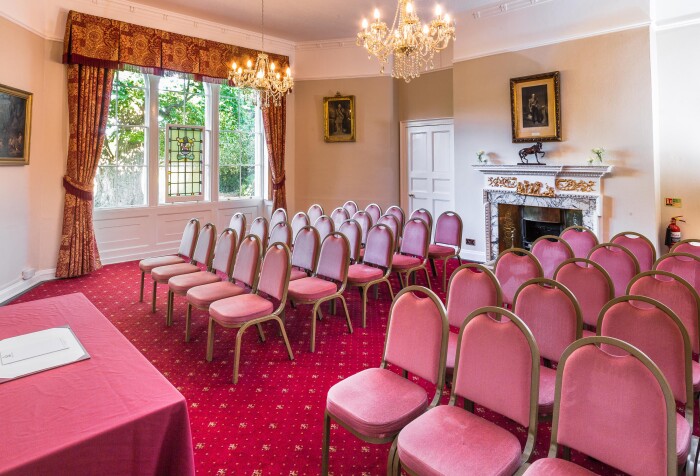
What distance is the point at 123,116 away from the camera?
261 inches

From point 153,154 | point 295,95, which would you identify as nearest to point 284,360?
point 153,154

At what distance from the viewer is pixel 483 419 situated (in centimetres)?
174

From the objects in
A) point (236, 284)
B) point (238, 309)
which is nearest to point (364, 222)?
point (236, 284)

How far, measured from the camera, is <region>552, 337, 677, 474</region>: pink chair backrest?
4.38 feet

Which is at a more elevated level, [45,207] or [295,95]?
[295,95]

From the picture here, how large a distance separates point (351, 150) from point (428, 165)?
1548 mm

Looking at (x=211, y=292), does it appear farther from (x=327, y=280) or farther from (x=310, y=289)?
(x=327, y=280)

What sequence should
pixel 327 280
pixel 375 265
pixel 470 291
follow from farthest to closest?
pixel 375 265 → pixel 327 280 → pixel 470 291

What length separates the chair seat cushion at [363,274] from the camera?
4.13m

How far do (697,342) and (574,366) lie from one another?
1.26 metres

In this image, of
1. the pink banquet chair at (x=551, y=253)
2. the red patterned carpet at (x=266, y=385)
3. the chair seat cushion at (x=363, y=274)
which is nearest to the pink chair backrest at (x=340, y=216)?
the red patterned carpet at (x=266, y=385)

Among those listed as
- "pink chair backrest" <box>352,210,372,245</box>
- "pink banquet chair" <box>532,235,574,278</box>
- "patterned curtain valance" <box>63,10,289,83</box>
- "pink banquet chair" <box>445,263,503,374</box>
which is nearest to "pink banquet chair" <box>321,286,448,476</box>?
"pink banquet chair" <box>445,263,503,374</box>

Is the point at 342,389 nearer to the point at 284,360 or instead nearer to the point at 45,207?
the point at 284,360

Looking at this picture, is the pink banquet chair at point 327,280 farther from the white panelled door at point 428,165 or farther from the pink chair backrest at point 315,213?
the white panelled door at point 428,165
